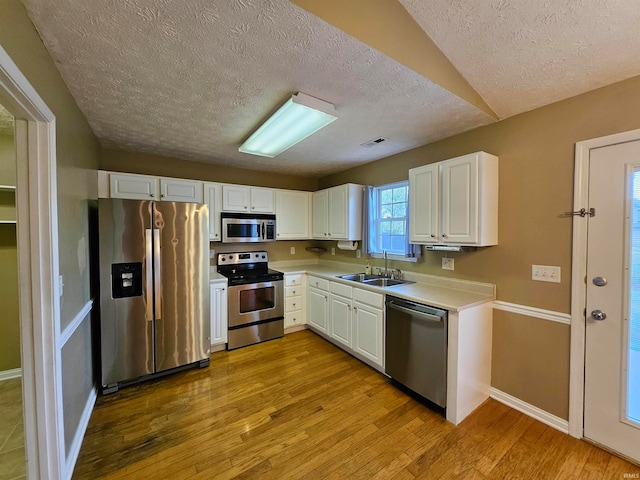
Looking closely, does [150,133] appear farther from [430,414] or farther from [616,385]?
[616,385]

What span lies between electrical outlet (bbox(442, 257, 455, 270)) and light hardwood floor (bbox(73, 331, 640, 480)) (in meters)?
1.22

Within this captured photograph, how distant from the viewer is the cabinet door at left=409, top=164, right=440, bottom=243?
2445 mm

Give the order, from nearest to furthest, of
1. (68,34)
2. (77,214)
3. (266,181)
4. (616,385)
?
(68,34)
(616,385)
(77,214)
(266,181)

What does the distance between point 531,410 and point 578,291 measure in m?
1.03

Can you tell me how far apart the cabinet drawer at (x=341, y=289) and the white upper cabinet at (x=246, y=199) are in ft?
5.01

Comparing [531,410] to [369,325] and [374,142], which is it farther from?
[374,142]

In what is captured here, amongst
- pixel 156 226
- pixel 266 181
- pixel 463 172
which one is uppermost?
pixel 266 181

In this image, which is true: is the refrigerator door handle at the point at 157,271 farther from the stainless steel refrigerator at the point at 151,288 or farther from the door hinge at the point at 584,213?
the door hinge at the point at 584,213

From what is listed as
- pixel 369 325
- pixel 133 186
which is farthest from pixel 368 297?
pixel 133 186

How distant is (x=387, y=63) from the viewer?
1513 millimetres

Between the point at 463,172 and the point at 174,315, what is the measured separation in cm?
307

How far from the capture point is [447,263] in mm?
2674

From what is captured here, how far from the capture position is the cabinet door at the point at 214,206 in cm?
340

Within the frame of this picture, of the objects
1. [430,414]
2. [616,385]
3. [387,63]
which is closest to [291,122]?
[387,63]
